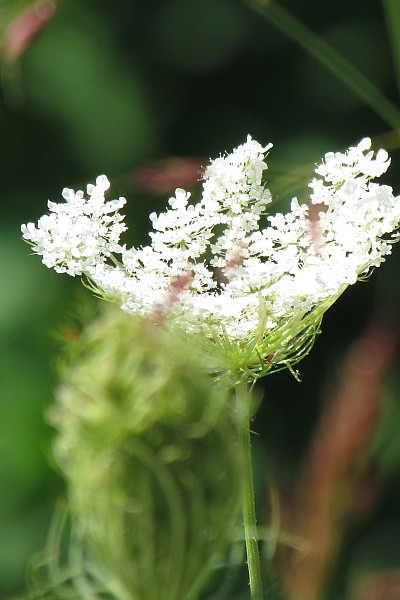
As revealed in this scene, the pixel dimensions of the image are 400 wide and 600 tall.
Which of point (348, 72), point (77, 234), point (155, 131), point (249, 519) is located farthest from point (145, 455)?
point (155, 131)

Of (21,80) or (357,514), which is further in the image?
(21,80)

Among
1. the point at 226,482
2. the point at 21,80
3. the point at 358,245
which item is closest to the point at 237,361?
the point at 358,245

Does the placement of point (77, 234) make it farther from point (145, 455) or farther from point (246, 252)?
point (145, 455)

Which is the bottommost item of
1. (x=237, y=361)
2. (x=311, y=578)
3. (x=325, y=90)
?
(x=311, y=578)

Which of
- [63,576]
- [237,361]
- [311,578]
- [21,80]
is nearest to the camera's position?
[311,578]

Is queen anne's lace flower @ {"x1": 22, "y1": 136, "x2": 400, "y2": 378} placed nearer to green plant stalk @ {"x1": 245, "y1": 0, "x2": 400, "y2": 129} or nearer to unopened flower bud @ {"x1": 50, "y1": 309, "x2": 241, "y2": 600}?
unopened flower bud @ {"x1": 50, "y1": 309, "x2": 241, "y2": 600}

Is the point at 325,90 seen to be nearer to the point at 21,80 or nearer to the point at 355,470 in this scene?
the point at 21,80

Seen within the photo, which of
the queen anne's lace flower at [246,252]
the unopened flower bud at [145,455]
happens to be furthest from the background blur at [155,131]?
the unopened flower bud at [145,455]
